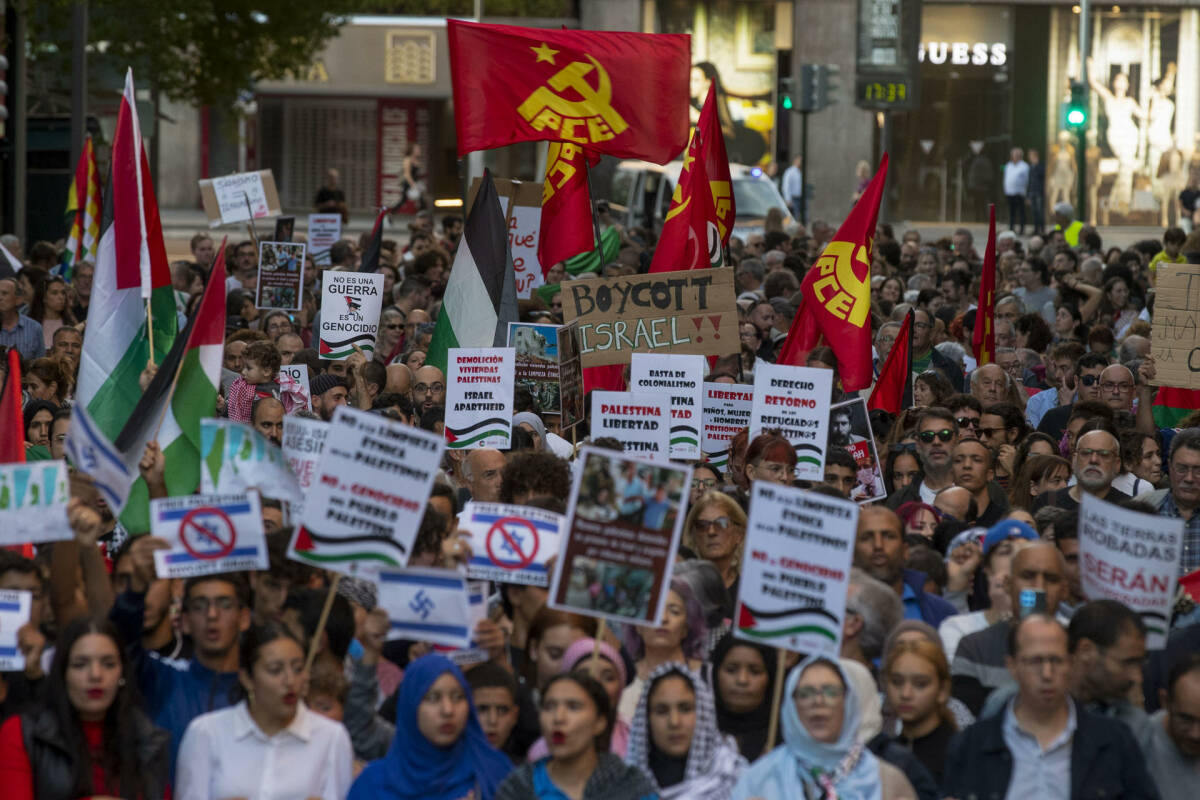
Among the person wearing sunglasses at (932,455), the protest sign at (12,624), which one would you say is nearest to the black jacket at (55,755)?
the protest sign at (12,624)

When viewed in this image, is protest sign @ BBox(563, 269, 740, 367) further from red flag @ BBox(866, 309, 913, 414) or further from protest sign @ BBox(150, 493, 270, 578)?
protest sign @ BBox(150, 493, 270, 578)

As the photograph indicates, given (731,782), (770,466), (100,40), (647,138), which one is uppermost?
(100,40)

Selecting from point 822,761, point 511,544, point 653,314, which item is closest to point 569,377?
point 653,314

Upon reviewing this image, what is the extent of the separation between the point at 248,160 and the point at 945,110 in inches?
594

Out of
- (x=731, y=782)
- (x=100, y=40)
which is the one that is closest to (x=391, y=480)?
(x=731, y=782)

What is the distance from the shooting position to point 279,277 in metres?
14.9

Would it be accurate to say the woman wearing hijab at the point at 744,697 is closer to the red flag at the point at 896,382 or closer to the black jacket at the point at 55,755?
the black jacket at the point at 55,755

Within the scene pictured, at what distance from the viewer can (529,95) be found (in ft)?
41.9

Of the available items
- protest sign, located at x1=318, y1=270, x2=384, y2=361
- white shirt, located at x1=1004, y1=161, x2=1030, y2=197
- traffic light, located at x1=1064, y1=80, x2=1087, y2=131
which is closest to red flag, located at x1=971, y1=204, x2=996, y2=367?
protest sign, located at x1=318, y1=270, x2=384, y2=361

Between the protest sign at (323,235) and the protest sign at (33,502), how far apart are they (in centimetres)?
1299

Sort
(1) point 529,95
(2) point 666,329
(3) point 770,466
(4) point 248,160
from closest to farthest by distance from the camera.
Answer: (3) point 770,466, (2) point 666,329, (1) point 529,95, (4) point 248,160

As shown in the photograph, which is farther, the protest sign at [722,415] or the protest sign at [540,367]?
the protest sign at [540,367]

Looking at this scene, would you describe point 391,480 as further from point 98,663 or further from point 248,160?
point 248,160

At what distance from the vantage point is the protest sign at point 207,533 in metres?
6.03
